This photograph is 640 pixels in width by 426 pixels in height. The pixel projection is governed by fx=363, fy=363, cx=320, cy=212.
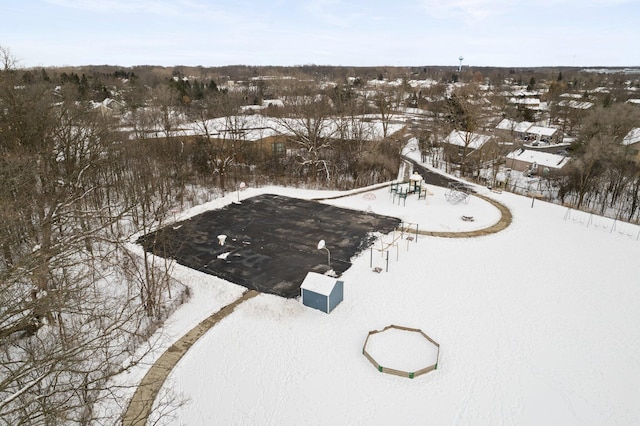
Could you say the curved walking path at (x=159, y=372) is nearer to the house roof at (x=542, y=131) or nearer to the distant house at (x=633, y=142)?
the distant house at (x=633, y=142)

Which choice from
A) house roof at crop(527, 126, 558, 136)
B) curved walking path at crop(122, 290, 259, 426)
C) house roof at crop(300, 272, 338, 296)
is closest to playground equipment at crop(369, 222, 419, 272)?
house roof at crop(300, 272, 338, 296)

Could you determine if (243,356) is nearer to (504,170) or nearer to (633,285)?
(633,285)

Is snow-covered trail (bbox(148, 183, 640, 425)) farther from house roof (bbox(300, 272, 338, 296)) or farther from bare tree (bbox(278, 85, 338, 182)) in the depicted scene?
bare tree (bbox(278, 85, 338, 182))

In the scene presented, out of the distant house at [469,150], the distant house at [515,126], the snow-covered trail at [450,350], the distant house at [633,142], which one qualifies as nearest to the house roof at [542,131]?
the distant house at [515,126]

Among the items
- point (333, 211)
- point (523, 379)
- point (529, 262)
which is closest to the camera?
point (523, 379)

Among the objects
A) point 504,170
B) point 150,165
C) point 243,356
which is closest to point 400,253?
point 243,356

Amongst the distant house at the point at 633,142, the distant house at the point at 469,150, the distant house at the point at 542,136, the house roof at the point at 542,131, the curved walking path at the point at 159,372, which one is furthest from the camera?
the distant house at the point at 542,136
